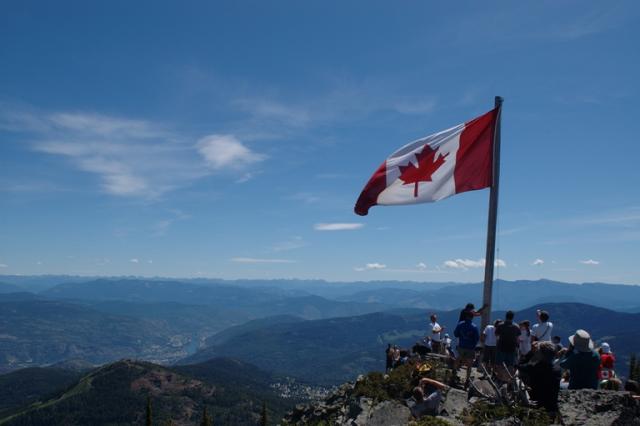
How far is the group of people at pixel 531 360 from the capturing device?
36.7 ft

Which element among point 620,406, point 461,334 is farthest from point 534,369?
point 461,334

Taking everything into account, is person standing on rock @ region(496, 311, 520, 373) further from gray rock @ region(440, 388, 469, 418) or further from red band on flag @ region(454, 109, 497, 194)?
red band on flag @ region(454, 109, 497, 194)

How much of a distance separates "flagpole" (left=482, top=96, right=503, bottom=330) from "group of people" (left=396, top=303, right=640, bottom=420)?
2.06ft

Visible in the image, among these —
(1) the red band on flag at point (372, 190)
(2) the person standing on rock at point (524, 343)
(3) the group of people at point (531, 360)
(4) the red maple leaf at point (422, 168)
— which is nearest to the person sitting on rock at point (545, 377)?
(3) the group of people at point (531, 360)

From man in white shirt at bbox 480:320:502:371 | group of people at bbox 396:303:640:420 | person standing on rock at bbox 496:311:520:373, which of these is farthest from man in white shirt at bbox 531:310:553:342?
person standing on rock at bbox 496:311:520:373

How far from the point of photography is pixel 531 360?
42.9 feet

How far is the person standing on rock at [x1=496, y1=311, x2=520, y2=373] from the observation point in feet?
52.9

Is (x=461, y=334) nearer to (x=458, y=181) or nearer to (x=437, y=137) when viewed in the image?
(x=458, y=181)

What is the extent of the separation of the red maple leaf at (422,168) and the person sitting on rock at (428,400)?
248 inches

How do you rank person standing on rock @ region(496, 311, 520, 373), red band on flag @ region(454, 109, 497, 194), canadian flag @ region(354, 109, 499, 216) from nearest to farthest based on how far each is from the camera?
red band on flag @ region(454, 109, 497, 194) < canadian flag @ region(354, 109, 499, 216) < person standing on rock @ region(496, 311, 520, 373)

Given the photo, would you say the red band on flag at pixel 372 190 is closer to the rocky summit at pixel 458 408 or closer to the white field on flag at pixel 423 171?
the white field on flag at pixel 423 171

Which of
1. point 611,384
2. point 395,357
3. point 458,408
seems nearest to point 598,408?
point 458,408

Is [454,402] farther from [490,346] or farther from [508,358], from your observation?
[490,346]

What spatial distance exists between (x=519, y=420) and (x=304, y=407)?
16445 millimetres
